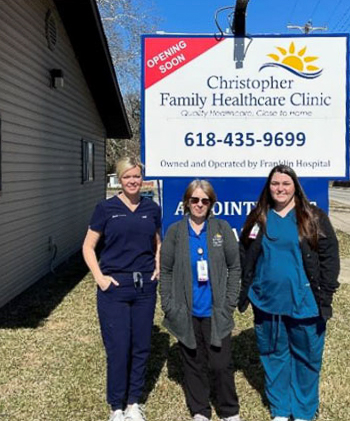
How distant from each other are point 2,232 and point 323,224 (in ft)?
15.5

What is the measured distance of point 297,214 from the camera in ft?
11.4

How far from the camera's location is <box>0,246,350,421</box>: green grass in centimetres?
398

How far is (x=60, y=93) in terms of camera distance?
1015 cm

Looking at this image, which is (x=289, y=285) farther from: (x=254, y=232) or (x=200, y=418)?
(x=200, y=418)

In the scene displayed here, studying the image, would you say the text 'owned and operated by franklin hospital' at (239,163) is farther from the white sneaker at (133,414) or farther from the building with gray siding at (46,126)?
the building with gray siding at (46,126)

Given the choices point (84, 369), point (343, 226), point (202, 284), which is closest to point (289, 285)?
point (202, 284)

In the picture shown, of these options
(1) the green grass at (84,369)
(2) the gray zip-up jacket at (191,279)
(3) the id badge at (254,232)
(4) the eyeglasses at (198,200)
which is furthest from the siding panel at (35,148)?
(3) the id badge at (254,232)

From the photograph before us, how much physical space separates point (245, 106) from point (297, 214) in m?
1.72

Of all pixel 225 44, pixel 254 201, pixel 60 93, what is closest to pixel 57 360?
pixel 254 201

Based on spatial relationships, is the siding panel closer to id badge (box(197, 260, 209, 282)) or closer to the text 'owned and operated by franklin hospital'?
the text 'owned and operated by franklin hospital'

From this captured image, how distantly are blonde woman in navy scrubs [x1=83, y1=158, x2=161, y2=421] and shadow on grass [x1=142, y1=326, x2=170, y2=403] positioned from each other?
59cm

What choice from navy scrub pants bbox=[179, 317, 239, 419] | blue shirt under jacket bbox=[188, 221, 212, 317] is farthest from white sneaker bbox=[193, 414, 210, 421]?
blue shirt under jacket bbox=[188, 221, 212, 317]

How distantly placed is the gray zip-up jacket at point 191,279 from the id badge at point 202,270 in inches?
1.1

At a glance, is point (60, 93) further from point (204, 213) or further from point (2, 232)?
point (204, 213)
